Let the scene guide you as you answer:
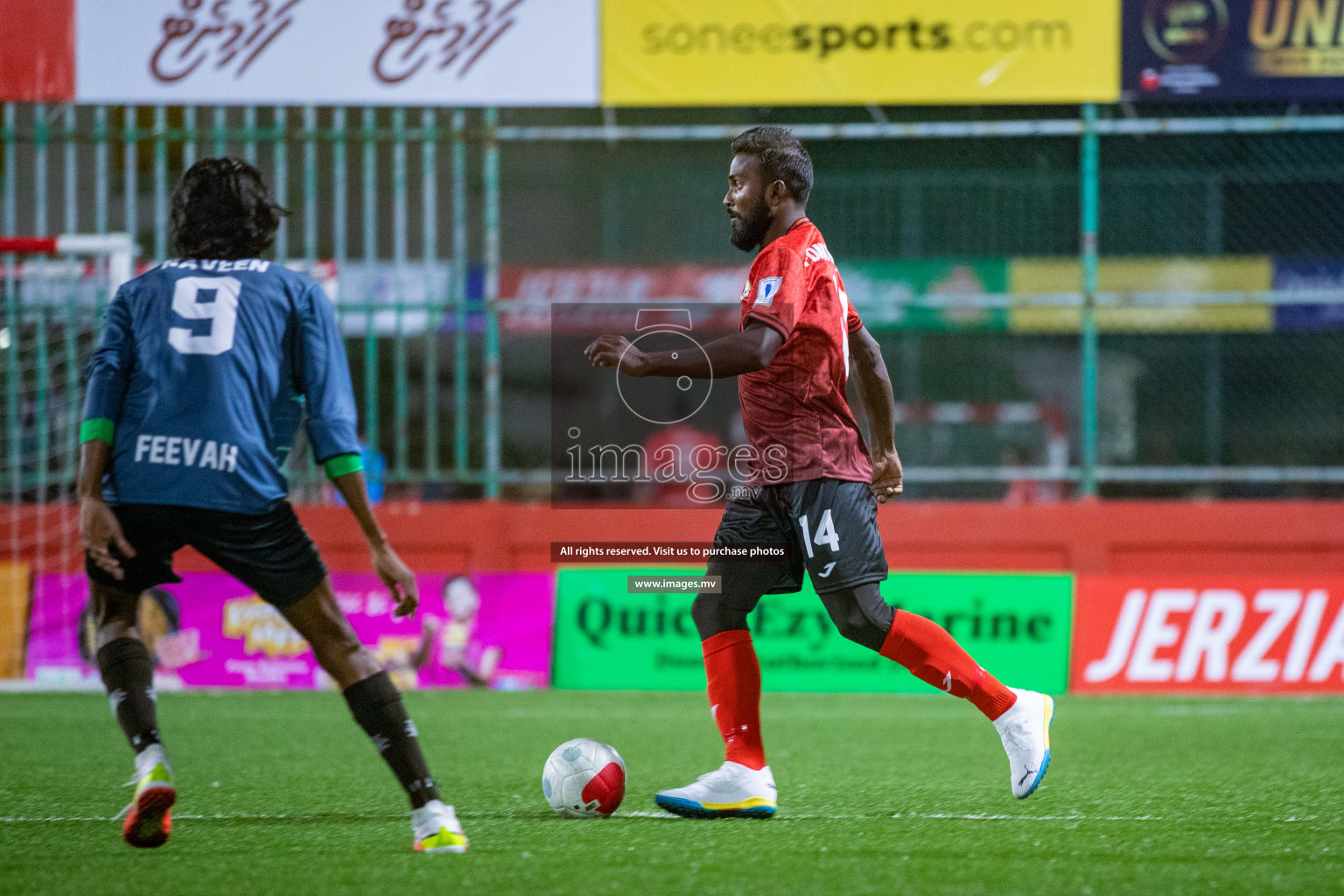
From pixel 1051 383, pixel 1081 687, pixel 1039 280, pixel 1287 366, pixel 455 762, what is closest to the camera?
pixel 455 762

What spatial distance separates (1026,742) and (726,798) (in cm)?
87

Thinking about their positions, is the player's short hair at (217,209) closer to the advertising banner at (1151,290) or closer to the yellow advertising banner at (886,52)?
the yellow advertising banner at (886,52)

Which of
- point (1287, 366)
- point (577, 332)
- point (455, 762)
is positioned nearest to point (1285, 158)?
point (1287, 366)

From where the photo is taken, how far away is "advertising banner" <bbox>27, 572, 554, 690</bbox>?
366 inches

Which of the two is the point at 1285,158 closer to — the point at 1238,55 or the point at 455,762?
the point at 1238,55

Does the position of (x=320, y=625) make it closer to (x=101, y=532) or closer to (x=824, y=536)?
(x=101, y=532)

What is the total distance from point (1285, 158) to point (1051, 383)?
510 centimetres

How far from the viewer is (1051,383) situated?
15562 mm

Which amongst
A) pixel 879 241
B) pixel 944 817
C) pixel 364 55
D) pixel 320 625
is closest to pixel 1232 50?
pixel 879 241

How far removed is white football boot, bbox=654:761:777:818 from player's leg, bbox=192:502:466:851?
2.92ft

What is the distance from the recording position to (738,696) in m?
4.47

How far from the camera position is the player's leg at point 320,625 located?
3.66 metres

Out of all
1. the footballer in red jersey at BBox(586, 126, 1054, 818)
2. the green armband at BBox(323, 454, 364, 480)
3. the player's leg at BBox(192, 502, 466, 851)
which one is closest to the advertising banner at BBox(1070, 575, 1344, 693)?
the footballer in red jersey at BBox(586, 126, 1054, 818)

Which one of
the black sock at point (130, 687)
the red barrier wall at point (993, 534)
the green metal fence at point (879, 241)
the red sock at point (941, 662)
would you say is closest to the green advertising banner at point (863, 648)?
the red barrier wall at point (993, 534)
